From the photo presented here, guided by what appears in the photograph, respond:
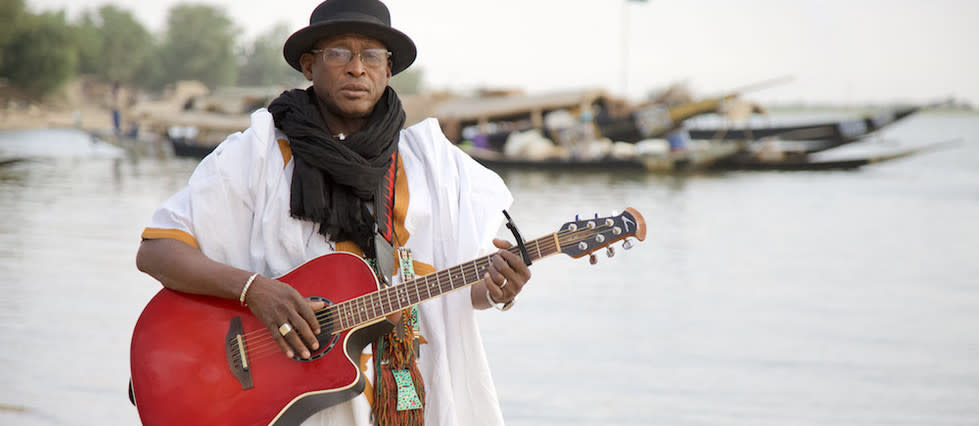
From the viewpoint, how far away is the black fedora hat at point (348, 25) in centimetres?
222

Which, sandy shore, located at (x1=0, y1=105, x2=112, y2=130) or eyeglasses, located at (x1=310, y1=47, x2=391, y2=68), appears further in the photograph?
sandy shore, located at (x1=0, y1=105, x2=112, y2=130)

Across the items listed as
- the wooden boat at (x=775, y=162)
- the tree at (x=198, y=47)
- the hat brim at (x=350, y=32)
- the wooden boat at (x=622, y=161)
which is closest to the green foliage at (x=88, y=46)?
the tree at (x=198, y=47)

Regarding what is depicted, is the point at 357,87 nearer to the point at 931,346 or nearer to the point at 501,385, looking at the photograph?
the point at 501,385

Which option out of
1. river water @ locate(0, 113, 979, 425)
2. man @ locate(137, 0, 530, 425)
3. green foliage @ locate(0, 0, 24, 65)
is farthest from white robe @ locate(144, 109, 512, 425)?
green foliage @ locate(0, 0, 24, 65)

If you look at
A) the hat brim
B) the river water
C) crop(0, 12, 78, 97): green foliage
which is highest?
crop(0, 12, 78, 97): green foliage

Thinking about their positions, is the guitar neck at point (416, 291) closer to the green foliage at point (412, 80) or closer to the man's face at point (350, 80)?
the man's face at point (350, 80)

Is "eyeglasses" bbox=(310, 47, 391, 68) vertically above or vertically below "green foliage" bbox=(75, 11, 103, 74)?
below

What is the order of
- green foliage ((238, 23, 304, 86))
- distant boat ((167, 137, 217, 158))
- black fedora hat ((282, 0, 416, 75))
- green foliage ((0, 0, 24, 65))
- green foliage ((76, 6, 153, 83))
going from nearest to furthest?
black fedora hat ((282, 0, 416, 75)) → distant boat ((167, 137, 217, 158)) → green foliage ((0, 0, 24, 65)) → green foliage ((76, 6, 153, 83)) → green foliage ((238, 23, 304, 86))

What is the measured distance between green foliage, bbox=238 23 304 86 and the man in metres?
114

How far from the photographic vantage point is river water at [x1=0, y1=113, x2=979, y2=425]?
482cm

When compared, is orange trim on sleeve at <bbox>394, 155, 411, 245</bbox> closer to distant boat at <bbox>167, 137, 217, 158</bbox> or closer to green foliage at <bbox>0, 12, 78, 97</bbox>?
distant boat at <bbox>167, 137, 217, 158</bbox>

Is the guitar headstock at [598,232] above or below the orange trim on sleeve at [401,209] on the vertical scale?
below

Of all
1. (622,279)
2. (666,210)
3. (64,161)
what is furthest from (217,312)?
(64,161)

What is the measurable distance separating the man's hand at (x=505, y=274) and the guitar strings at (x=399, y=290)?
3 cm
